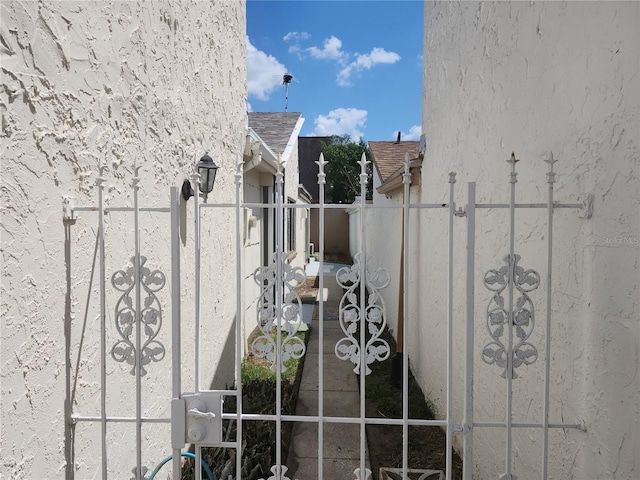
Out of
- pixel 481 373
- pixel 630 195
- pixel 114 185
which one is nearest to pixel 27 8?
pixel 114 185

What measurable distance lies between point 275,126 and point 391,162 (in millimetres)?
3407

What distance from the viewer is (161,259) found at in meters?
3.05

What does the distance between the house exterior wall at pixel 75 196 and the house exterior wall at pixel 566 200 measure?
2459 millimetres

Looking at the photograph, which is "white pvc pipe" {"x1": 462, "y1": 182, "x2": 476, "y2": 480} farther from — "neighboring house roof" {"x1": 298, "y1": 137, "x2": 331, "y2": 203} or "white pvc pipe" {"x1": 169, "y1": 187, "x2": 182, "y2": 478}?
"neighboring house roof" {"x1": 298, "y1": 137, "x2": 331, "y2": 203}

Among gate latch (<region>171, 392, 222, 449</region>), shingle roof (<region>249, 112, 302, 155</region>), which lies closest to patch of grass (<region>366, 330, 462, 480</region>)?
gate latch (<region>171, 392, 222, 449</region>)

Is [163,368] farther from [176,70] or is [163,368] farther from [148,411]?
[176,70]

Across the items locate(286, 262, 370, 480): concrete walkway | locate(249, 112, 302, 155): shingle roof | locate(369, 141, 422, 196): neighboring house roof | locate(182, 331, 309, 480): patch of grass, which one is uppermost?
locate(249, 112, 302, 155): shingle roof

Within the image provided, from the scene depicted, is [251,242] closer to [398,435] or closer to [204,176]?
[204,176]

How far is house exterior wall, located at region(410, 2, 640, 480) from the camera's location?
1.77 m

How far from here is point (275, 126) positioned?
36.6ft

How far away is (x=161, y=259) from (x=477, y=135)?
9.08 feet

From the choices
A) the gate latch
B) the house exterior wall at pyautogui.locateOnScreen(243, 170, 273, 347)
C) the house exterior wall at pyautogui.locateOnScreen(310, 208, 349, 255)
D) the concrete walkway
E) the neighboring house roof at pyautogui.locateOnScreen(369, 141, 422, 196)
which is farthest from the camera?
the house exterior wall at pyautogui.locateOnScreen(310, 208, 349, 255)

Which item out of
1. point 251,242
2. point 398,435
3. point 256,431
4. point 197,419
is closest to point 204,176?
point 197,419

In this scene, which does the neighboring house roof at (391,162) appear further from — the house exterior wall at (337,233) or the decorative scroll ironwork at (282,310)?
the house exterior wall at (337,233)
